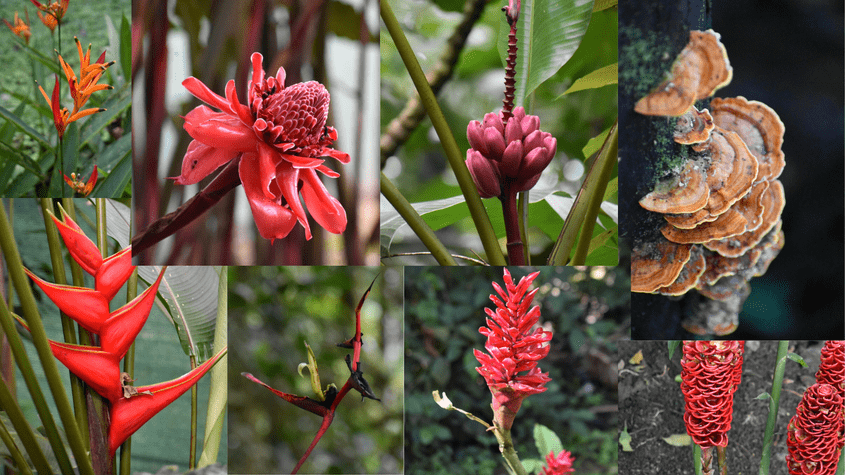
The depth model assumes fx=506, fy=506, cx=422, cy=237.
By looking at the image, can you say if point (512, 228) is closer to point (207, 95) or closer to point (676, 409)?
point (676, 409)

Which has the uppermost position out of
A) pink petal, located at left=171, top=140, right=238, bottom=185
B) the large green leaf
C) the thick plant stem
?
the large green leaf

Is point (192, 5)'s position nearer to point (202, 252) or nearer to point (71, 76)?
point (71, 76)

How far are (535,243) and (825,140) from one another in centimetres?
49

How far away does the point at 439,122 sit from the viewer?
80 cm

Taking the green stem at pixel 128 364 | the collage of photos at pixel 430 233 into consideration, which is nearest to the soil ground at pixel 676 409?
the collage of photos at pixel 430 233

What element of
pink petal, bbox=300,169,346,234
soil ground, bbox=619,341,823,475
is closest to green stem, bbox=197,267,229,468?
pink petal, bbox=300,169,346,234

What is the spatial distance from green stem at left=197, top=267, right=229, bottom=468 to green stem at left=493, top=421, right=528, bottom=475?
1.52ft

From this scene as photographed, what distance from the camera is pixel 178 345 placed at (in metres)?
0.86

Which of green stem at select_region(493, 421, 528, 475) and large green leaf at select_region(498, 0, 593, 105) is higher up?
large green leaf at select_region(498, 0, 593, 105)

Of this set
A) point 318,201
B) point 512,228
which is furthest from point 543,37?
point 318,201

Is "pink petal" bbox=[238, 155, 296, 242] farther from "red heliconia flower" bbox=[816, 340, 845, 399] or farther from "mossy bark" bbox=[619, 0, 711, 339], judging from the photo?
"red heliconia flower" bbox=[816, 340, 845, 399]

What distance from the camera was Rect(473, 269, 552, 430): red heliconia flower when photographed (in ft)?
2.65

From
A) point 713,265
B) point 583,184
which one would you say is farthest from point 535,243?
point 713,265

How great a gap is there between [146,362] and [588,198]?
0.78 meters
